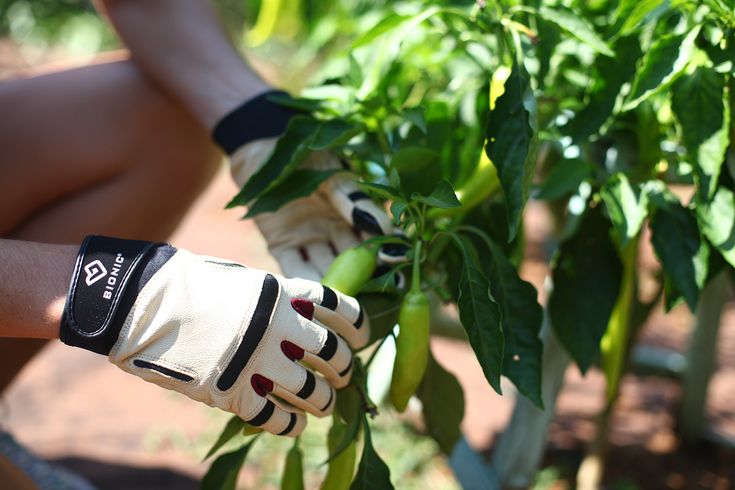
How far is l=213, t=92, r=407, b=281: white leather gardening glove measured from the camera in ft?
3.70

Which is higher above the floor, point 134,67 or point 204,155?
point 134,67

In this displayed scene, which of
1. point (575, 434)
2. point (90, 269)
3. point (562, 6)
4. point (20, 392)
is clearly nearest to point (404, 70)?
point (562, 6)

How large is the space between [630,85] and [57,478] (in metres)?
1.10

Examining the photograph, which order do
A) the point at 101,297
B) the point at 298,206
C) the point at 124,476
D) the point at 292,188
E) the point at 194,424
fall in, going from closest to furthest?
the point at 101,297
the point at 292,188
the point at 298,206
the point at 124,476
the point at 194,424

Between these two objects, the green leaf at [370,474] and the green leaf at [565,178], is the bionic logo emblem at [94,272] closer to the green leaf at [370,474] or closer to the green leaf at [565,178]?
the green leaf at [370,474]

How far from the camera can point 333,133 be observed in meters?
1.03

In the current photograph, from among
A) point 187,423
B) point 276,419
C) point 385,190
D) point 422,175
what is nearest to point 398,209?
point 385,190

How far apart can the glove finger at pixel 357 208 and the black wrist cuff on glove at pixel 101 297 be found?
0.28 m

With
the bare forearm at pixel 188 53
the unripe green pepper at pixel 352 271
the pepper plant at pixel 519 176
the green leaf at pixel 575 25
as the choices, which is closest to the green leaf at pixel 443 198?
the pepper plant at pixel 519 176

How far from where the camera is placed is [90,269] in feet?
2.87

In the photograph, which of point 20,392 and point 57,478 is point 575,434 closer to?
point 57,478

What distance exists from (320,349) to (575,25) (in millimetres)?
454

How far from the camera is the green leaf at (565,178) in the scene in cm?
104

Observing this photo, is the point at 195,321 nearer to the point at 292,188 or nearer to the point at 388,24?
the point at 292,188
